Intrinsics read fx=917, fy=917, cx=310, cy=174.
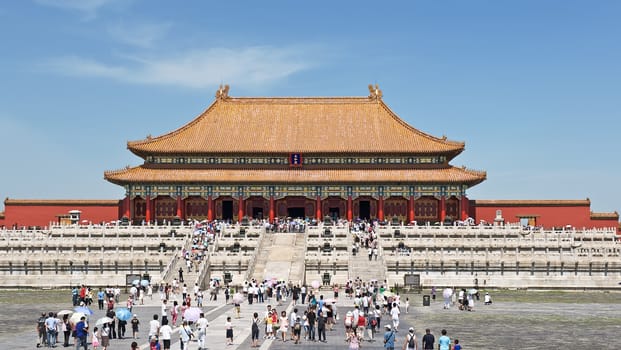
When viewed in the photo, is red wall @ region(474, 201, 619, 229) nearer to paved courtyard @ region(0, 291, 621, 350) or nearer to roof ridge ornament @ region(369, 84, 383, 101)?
roof ridge ornament @ region(369, 84, 383, 101)

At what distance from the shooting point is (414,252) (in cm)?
6138

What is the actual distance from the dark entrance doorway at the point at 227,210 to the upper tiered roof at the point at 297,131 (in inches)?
209

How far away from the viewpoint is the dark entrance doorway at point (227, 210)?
3686 inches

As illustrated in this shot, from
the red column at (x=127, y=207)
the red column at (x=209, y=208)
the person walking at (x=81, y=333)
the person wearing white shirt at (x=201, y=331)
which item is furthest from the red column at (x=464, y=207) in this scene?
the person walking at (x=81, y=333)

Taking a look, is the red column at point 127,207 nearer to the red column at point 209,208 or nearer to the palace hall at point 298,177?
the palace hall at point 298,177

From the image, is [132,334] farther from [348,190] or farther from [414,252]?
[348,190]

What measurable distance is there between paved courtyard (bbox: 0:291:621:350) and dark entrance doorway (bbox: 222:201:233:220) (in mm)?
38786

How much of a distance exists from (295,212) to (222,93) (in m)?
18.9

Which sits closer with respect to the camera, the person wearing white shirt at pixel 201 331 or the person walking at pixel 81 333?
the person walking at pixel 81 333

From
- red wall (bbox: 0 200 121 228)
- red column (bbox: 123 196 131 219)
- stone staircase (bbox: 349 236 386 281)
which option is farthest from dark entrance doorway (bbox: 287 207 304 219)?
stone staircase (bbox: 349 236 386 281)

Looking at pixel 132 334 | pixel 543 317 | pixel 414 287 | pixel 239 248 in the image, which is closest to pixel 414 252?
pixel 414 287

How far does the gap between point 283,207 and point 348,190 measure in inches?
277

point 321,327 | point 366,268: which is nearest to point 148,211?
point 366,268

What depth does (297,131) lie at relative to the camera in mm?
99000
